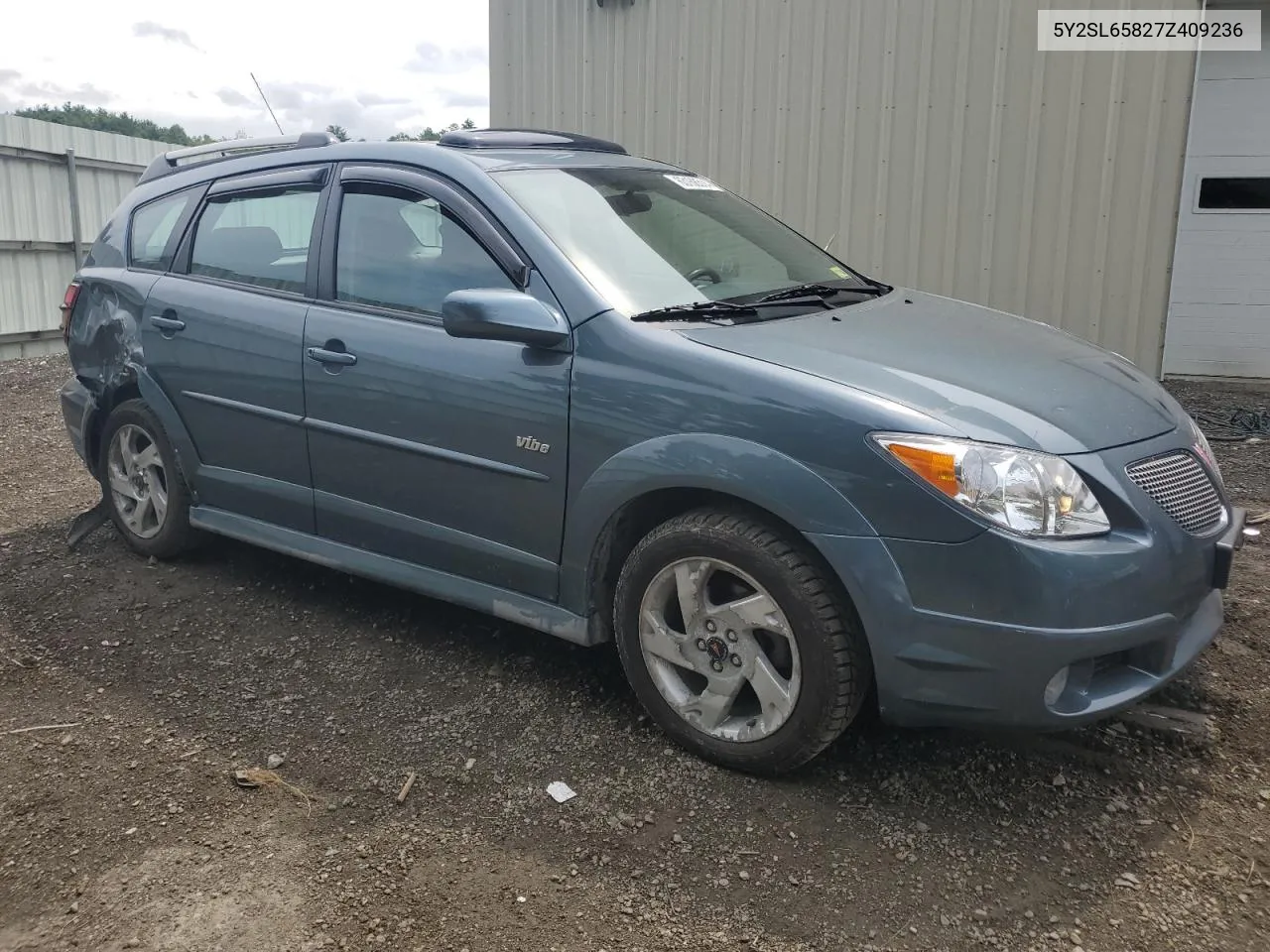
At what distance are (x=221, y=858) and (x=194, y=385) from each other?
2189mm

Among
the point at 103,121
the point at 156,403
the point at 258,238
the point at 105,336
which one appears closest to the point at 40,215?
the point at 105,336

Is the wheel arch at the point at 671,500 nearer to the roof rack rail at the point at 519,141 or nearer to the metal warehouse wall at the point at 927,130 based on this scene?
the roof rack rail at the point at 519,141

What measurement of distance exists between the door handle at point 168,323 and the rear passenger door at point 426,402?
0.79 m

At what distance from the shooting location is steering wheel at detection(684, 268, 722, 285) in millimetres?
3502

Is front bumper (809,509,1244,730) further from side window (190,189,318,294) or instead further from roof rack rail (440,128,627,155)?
side window (190,189,318,294)

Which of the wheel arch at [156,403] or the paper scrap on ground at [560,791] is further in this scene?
the wheel arch at [156,403]

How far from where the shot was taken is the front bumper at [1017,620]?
101 inches

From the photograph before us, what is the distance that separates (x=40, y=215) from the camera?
11602 mm

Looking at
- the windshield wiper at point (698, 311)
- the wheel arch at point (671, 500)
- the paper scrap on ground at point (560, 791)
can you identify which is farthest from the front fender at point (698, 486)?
the paper scrap on ground at point (560, 791)

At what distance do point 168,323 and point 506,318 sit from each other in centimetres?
196

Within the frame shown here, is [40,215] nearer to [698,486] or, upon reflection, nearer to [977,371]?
[698,486]

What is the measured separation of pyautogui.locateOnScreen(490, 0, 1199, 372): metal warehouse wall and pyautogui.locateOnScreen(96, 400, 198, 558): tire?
525cm

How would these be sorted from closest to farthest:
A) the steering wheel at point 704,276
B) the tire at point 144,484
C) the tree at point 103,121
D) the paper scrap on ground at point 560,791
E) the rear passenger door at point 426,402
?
the paper scrap on ground at point 560,791 < the rear passenger door at point 426,402 < the steering wheel at point 704,276 < the tire at point 144,484 < the tree at point 103,121

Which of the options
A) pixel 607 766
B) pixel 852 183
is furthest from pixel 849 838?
pixel 852 183
